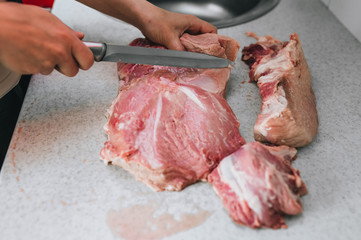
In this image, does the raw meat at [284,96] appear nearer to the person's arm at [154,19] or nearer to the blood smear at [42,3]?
the person's arm at [154,19]

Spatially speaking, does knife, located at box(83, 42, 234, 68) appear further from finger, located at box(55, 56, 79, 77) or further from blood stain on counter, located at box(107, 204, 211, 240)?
blood stain on counter, located at box(107, 204, 211, 240)

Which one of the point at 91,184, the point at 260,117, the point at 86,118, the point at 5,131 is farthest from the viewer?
the point at 5,131

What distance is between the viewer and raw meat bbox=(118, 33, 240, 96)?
4.47 feet

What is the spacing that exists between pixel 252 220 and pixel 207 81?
602 millimetres

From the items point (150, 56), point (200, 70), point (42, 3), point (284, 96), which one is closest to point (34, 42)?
point (150, 56)

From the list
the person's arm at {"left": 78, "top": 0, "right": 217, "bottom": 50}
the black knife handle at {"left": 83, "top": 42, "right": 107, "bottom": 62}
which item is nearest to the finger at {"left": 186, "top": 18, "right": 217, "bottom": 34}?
the person's arm at {"left": 78, "top": 0, "right": 217, "bottom": 50}

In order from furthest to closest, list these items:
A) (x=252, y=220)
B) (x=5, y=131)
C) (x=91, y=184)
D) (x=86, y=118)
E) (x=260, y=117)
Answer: (x=5, y=131)
(x=86, y=118)
(x=260, y=117)
(x=91, y=184)
(x=252, y=220)

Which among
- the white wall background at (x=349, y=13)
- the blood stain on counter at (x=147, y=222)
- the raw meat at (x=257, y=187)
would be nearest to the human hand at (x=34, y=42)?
the blood stain on counter at (x=147, y=222)

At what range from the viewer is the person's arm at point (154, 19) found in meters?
1.42

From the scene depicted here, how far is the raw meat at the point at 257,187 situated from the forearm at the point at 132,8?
2.47 feet

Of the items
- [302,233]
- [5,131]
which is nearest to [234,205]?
[302,233]

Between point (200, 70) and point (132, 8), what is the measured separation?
42 centimetres

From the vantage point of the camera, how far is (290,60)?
1.36 meters

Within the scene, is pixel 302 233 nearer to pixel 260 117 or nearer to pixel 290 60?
pixel 260 117
